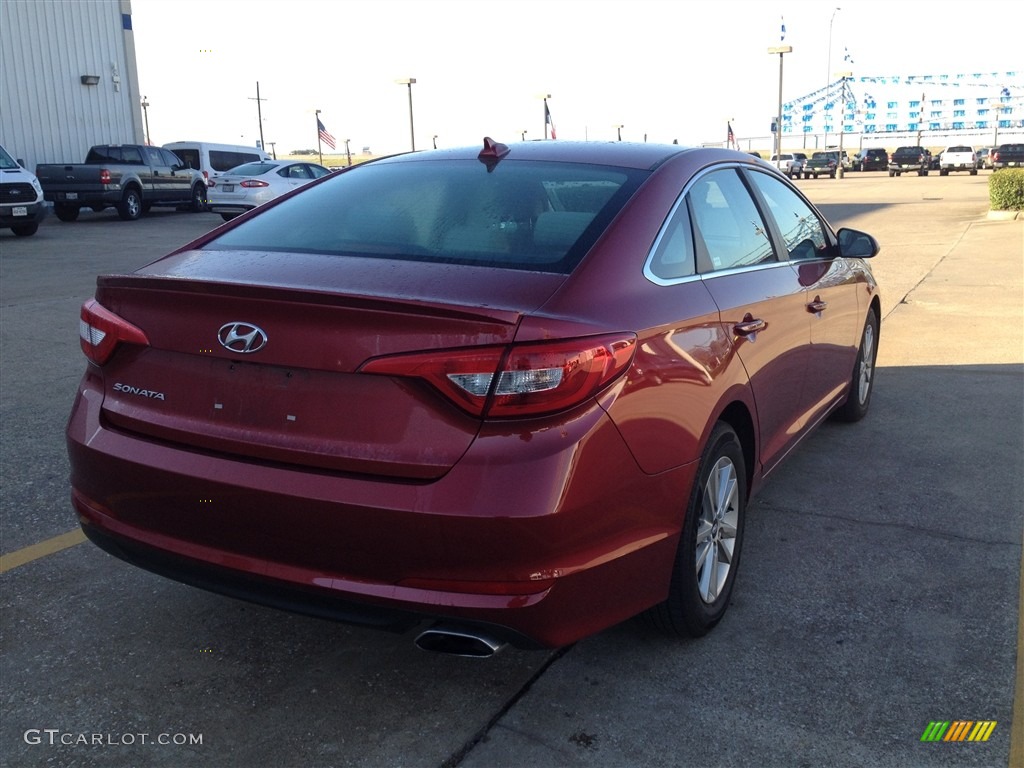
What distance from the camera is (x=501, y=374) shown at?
2322 millimetres

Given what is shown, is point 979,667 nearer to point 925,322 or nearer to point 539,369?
point 539,369

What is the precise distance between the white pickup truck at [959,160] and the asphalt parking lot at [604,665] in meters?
56.9

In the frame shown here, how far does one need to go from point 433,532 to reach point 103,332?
1.24 metres

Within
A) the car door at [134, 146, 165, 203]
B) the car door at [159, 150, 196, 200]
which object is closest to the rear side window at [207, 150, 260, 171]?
the car door at [159, 150, 196, 200]

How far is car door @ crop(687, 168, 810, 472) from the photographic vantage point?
10.8 ft

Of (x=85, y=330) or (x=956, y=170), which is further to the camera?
(x=956, y=170)

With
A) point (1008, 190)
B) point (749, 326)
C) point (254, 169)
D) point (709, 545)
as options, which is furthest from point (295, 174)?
point (709, 545)

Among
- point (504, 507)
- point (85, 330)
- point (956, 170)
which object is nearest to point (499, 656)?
point (504, 507)

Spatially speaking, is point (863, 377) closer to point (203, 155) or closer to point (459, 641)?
point (459, 641)

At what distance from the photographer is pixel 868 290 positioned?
17.9 ft

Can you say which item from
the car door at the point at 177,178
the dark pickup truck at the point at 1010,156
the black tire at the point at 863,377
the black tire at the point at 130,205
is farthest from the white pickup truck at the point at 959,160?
the black tire at the point at 863,377

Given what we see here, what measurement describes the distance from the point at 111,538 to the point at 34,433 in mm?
2948

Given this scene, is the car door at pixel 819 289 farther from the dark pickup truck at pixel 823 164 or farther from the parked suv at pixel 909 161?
the parked suv at pixel 909 161

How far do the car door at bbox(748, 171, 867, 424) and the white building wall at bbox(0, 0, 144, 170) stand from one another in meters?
24.7
